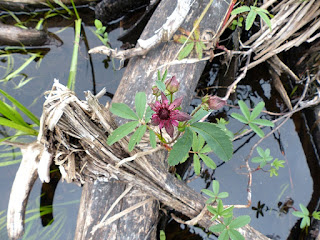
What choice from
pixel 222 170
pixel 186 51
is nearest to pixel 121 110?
pixel 186 51

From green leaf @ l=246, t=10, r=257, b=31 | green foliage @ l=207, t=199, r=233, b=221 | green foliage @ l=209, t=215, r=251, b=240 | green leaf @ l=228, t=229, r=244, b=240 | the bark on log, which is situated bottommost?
green leaf @ l=228, t=229, r=244, b=240

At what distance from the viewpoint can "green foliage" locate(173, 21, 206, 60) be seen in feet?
4.73

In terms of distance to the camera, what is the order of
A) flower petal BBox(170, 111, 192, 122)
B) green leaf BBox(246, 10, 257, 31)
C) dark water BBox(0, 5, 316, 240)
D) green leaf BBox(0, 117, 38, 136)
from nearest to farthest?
1. flower petal BBox(170, 111, 192, 122)
2. green leaf BBox(0, 117, 38, 136)
3. green leaf BBox(246, 10, 257, 31)
4. dark water BBox(0, 5, 316, 240)

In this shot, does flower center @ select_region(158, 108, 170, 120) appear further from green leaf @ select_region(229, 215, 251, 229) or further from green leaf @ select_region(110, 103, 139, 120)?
green leaf @ select_region(229, 215, 251, 229)

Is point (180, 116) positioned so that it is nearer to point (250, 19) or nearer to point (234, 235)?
point (234, 235)

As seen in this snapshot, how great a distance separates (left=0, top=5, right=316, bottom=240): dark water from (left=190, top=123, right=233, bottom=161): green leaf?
Result: 3.32 ft

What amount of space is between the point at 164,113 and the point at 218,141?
194mm

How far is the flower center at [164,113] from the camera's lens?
2.88ft

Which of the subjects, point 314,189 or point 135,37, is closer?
point 314,189

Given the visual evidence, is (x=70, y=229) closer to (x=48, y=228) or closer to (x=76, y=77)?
(x=48, y=228)

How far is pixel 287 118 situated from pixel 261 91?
305 mm

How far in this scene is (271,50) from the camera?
6.26ft

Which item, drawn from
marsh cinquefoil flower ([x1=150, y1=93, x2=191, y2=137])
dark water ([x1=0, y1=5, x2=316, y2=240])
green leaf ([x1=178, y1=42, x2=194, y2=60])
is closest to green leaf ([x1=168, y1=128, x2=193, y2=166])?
marsh cinquefoil flower ([x1=150, y1=93, x2=191, y2=137])

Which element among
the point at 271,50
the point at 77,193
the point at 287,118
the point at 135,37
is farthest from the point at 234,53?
the point at 77,193
